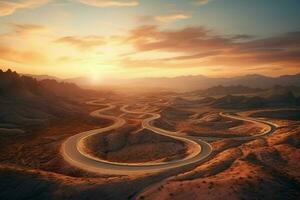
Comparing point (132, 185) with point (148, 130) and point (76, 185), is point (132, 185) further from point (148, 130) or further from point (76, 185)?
point (148, 130)

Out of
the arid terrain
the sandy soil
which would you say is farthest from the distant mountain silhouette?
the sandy soil

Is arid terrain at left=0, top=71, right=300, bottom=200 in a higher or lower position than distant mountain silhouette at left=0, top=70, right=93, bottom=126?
lower

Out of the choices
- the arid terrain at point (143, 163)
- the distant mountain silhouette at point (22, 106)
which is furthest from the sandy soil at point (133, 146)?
the distant mountain silhouette at point (22, 106)

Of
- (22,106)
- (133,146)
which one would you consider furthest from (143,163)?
(22,106)

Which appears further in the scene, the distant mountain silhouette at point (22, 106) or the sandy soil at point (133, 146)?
the distant mountain silhouette at point (22, 106)

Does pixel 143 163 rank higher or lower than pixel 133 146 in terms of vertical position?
higher

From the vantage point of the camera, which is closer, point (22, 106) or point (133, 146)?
point (133, 146)

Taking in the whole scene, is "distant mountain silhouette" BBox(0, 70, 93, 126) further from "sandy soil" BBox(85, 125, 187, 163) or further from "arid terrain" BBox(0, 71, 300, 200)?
"sandy soil" BBox(85, 125, 187, 163)

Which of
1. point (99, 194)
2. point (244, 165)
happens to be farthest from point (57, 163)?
point (244, 165)

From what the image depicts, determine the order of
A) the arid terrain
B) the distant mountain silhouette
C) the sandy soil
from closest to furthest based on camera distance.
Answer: the arid terrain < the sandy soil < the distant mountain silhouette

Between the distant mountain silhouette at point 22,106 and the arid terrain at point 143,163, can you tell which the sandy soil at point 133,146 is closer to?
the arid terrain at point 143,163

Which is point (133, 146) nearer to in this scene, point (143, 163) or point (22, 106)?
point (143, 163)
